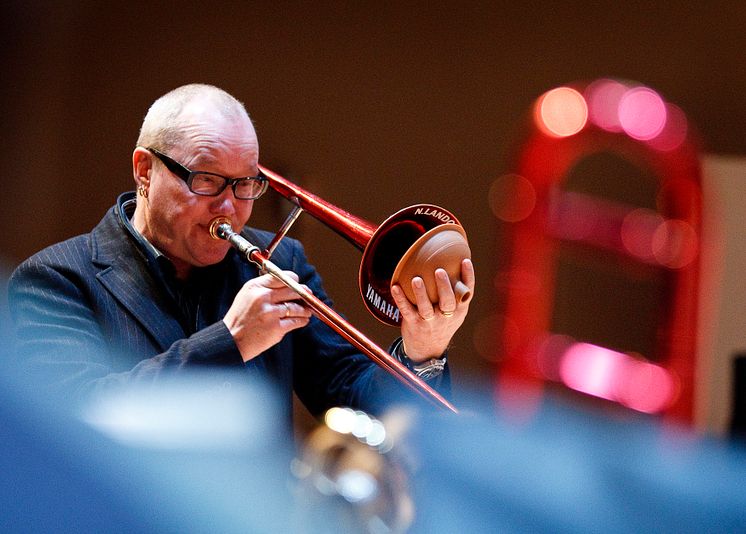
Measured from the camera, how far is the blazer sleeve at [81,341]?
1.06 metres

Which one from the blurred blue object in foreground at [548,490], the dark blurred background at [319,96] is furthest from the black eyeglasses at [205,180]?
the blurred blue object in foreground at [548,490]

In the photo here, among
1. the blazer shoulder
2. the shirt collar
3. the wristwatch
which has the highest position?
the wristwatch

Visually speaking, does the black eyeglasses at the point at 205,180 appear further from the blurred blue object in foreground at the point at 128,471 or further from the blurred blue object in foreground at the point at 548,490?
the blurred blue object in foreground at the point at 548,490

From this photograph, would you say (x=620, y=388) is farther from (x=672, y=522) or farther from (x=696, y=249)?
(x=672, y=522)

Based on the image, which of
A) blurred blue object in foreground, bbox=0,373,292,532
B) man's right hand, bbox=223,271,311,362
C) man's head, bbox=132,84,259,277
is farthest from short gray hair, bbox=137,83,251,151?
blurred blue object in foreground, bbox=0,373,292,532

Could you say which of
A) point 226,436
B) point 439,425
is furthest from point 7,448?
point 439,425

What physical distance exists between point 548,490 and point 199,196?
0.56 meters

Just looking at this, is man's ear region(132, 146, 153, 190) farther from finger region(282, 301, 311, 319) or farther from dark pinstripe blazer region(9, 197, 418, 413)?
finger region(282, 301, 311, 319)

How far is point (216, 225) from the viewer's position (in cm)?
117

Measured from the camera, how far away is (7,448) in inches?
21.8

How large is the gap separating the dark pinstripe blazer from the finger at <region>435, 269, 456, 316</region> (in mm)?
200

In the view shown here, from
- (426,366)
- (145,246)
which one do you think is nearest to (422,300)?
(426,366)

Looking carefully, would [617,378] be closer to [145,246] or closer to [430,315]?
[430,315]

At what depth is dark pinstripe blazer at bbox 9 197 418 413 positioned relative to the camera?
1.08 metres
